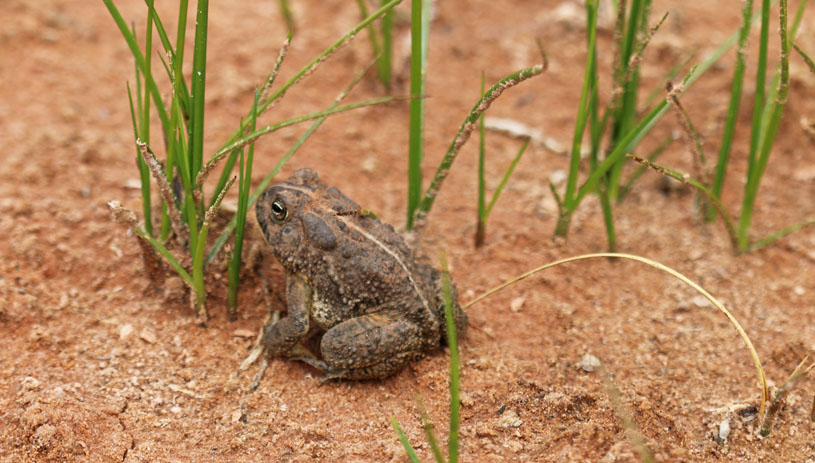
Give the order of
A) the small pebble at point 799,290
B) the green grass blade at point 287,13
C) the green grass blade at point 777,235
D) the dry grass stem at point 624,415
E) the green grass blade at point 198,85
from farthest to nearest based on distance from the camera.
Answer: the green grass blade at point 287,13
the green grass blade at point 777,235
the small pebble at point 799,290
the green grass blade at point 198,85
the dry grass stem at point 624,415

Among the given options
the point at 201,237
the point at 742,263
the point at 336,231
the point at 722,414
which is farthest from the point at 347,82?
the point at 722,414

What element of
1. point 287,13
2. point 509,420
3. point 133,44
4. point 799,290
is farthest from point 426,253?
point 287,13

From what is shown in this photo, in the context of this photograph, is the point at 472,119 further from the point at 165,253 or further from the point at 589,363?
the point at 165,253

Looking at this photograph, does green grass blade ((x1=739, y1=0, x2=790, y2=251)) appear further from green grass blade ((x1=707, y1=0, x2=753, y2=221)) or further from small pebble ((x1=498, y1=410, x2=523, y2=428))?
small pebble ((x1=498, y1=410, x2=523, y2=428))

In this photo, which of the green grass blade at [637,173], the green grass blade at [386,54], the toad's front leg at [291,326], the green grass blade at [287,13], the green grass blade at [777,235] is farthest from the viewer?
the green grass blade at [287,13]

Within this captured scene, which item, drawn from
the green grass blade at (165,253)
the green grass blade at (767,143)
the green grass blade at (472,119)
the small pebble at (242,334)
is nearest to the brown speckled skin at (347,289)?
the small pebble at (242,334)

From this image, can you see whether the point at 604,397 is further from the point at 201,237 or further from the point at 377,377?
the point at 201,237

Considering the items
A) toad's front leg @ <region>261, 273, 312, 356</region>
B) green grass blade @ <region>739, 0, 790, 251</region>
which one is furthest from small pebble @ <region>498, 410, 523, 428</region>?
green grass blade @ <region>739, 0, 790, 251</region>

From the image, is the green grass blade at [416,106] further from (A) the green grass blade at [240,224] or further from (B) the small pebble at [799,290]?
(B) the small pebble at [799,290]

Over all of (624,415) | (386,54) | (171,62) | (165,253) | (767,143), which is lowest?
(624,415)
